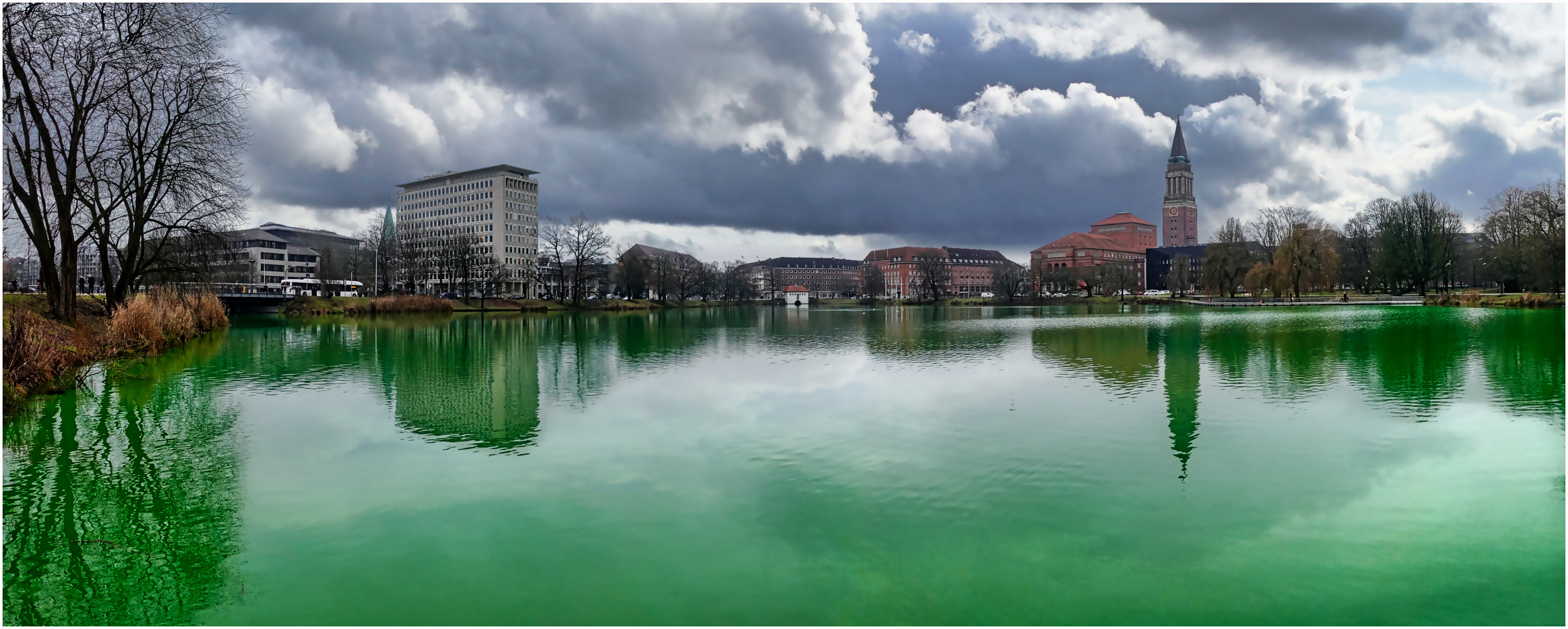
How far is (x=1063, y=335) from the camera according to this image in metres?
32.7

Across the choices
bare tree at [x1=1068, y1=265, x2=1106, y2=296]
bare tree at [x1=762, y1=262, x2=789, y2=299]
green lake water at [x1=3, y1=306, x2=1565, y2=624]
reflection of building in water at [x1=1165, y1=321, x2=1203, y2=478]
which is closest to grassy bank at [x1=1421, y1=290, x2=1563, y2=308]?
reflection of building in water at [x1=1165, y1=321, x2=1203, y2=478]

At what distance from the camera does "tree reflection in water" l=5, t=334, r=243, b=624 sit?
587 cm

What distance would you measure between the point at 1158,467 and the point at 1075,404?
4.73 metres

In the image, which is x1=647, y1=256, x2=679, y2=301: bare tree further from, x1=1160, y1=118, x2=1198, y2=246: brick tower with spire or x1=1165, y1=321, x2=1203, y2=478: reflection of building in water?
x1=1160, y1=118, x2=1198, y2=246: brick tower with spire

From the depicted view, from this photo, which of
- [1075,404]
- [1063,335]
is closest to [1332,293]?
[1063,335]

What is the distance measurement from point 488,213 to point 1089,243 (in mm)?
119114

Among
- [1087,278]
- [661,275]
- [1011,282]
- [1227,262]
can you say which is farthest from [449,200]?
[1227,262]

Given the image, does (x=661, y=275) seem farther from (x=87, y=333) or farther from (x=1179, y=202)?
(x=1179, y=202)

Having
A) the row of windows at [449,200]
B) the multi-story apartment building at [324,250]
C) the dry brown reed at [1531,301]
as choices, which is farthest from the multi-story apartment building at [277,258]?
the dry brown reed at [1531,301]

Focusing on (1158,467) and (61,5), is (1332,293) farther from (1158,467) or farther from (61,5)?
(61,5)

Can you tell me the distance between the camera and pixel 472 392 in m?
16.6

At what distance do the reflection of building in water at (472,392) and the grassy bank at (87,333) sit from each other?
19.6ft

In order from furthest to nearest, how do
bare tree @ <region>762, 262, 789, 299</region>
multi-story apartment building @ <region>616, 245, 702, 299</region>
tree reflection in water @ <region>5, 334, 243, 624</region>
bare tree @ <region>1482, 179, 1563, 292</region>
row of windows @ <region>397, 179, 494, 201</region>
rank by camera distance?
bare tree @ <region>762, 262, 789, 299</region>, row of windows @ <region>397, 179, 494, 201</region>, multi-story apartment building @ <region>616, 245, 702, 299</region>, bare tree @ <region>1482, 179, 1563, 292</region>, tree reflection in water @ <region>5, 334, 243, 624</region>

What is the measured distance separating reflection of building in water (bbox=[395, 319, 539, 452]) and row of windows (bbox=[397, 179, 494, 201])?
371 feet
